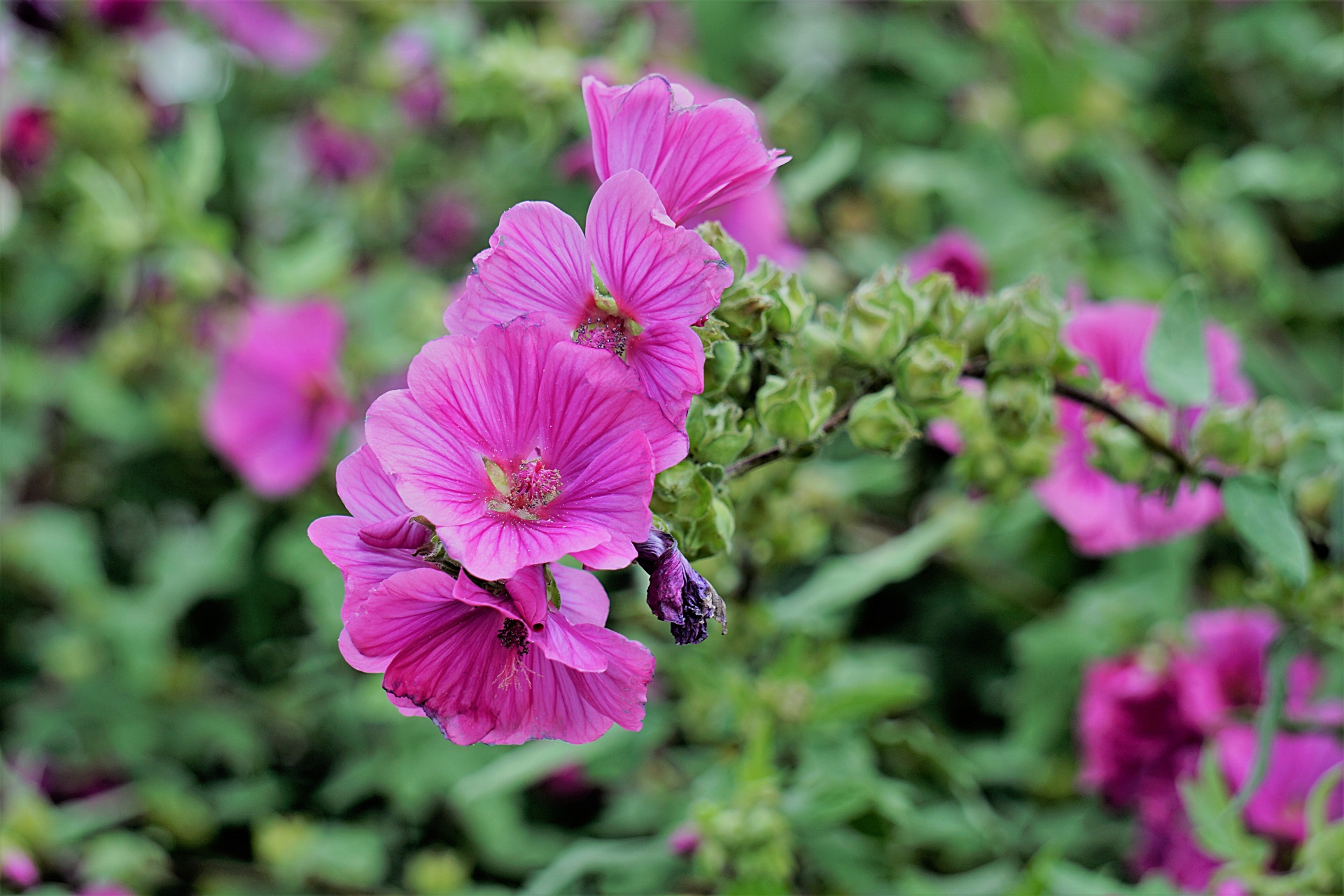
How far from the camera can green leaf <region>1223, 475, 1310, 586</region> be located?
2.25 ft

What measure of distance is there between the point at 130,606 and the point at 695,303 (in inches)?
42.3

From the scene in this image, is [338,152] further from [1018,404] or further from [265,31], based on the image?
[1018,404]

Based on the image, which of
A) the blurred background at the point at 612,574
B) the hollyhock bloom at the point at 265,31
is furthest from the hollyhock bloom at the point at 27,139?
the hollyhock bloom at the point at 265,31

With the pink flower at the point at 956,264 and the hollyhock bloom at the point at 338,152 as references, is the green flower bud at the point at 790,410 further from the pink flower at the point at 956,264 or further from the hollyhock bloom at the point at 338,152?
the hollyhock bloom at the point at 338,152

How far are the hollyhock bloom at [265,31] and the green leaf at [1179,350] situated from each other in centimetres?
124

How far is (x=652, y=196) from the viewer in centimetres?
54

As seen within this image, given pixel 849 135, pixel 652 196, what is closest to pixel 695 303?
pixel 652 196

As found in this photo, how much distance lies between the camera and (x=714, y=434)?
23.3 inches

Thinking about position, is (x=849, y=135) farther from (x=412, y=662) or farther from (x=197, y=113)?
(x=412, y=662)

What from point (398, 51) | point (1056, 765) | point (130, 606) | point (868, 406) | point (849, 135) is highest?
point (398, 51)

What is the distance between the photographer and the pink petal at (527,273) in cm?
55

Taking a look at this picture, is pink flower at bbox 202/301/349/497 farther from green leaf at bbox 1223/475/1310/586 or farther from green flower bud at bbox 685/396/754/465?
green leaf at bbox 1223/475/1310/586

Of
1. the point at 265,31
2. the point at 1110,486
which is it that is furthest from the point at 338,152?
the point at 1110,486

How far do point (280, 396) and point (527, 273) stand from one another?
821 millimetres
